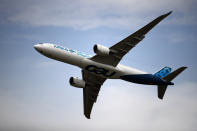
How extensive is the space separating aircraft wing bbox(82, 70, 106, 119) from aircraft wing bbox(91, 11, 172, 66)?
19.7 ft

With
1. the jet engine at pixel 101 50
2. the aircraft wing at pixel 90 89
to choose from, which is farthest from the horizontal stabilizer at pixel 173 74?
the jet engine at pixel 101 50

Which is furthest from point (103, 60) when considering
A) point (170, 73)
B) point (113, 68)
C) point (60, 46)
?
point (170, 73)

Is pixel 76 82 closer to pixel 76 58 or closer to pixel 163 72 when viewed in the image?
pixel 76 58

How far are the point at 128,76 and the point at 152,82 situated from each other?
16.0 feet

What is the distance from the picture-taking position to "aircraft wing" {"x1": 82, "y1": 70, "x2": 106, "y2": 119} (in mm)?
62000

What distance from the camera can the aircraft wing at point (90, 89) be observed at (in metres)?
62.0

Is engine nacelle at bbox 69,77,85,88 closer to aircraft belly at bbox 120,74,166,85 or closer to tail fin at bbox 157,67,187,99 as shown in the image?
aircraft belly at bbox 120,74,166,85

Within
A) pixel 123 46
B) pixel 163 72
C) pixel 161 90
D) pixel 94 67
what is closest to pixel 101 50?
pixel 123 46

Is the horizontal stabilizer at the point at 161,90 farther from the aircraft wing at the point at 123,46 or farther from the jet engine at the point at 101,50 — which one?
the jet engine at the point at 101,50

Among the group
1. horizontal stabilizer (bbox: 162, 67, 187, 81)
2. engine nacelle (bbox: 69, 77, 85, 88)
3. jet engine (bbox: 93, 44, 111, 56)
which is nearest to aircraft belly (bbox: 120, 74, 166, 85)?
horizontal stabilizer (bbox: 162, 67, 187, 81)

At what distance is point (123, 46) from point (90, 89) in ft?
45.5

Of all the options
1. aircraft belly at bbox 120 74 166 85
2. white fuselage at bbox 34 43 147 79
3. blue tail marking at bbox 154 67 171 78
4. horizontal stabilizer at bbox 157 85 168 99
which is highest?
white fuselage at bbox 34 43 147 79

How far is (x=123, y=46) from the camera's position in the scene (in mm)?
54656

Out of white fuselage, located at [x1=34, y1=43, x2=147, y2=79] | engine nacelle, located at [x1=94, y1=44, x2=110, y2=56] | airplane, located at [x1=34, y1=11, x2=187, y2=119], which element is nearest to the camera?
engine nacelle, located at [x1=94, y1=44, x2=110, y2=56]
